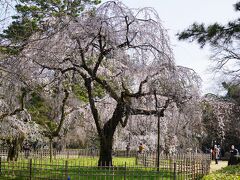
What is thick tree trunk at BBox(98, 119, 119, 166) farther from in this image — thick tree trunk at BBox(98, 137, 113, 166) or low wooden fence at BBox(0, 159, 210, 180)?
low wooden fence at BBox(0, 159, 210, 180)

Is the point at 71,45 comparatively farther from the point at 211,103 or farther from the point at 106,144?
the point at 211,103

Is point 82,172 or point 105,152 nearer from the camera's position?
point 82,172

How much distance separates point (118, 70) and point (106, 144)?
11.0 feet

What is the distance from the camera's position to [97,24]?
618 inches

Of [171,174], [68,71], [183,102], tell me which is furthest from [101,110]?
[171,174]

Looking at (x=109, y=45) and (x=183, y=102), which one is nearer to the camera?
(x=109, y=45)

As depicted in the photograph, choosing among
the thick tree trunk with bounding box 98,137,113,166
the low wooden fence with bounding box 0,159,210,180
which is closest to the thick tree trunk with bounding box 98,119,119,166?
the thick tree trunk with bounding box 98,137,113,166

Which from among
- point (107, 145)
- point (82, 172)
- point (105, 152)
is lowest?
point (82, 172)

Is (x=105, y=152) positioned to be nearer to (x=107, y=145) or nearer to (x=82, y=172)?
(x=107, y=145)

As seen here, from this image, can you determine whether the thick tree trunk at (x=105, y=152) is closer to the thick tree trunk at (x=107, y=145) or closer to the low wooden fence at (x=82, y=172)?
the thick tree trunk at (x=107, y=145)

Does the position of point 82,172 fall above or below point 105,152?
below

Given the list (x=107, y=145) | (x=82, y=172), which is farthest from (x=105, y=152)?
(x=82, y=172)

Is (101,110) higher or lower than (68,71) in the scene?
lower

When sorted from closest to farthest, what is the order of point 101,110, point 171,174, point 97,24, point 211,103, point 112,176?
1. point 112,176
2. point 171,174
3. point 97,24
4. point 101,110
5. point 211,103
